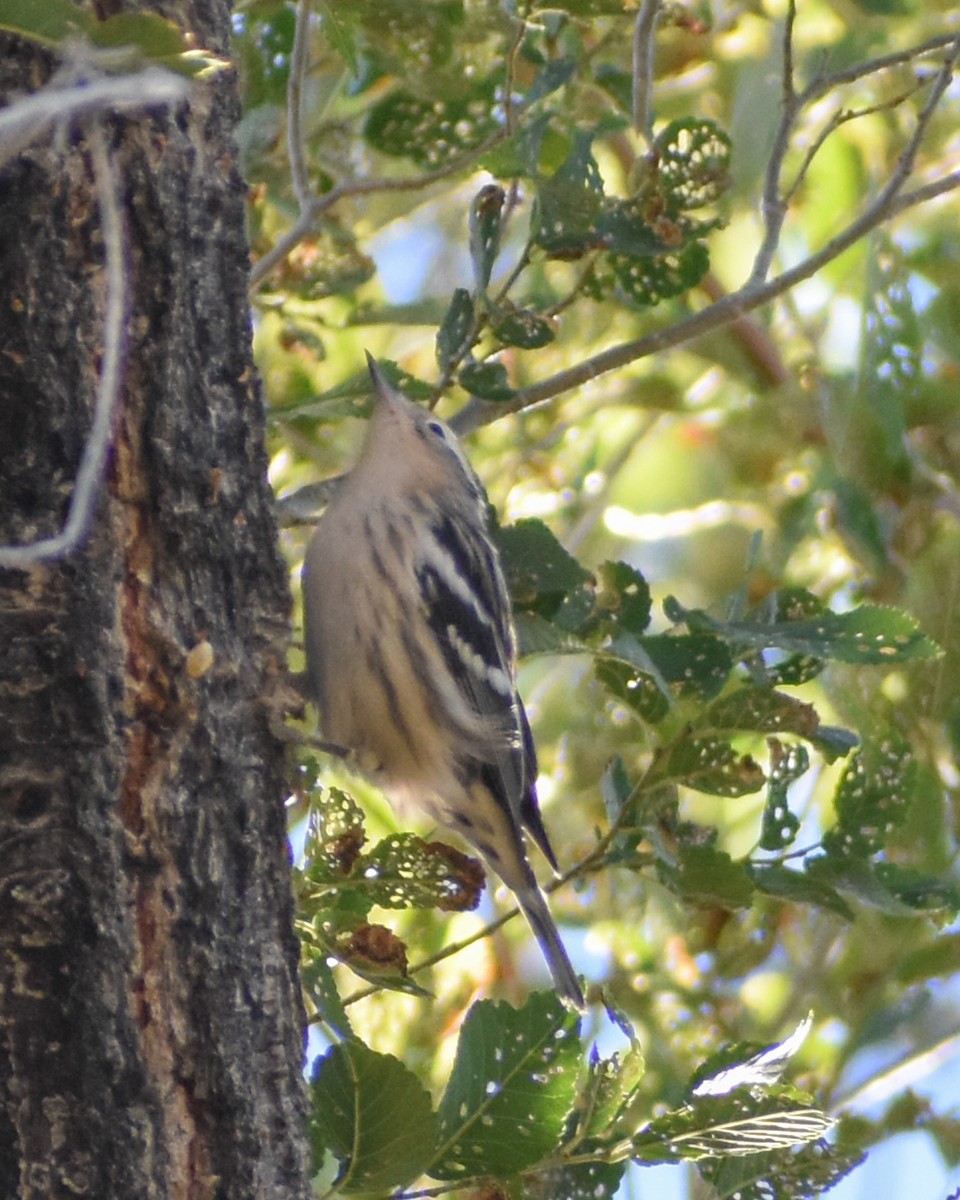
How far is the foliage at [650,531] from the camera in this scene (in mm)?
2738

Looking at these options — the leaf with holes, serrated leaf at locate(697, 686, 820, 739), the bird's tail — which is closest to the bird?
the bird's tail

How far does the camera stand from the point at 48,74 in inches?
90.2

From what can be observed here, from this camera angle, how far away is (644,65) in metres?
3.37

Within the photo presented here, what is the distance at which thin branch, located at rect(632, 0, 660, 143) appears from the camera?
10.7ft

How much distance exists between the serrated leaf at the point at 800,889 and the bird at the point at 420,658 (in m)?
0.60

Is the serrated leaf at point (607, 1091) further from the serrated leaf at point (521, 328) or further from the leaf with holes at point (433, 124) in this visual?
the leaf with holes at point (433, 124)

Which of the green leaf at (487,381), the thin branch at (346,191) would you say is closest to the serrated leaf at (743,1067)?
the green leaf at (487,381)

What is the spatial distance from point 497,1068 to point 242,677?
0.73 metres

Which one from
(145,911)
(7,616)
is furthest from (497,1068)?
(7,616)

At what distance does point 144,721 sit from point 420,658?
143 cm

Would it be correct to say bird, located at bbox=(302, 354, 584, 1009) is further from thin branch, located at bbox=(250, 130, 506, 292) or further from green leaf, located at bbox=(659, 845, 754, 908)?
green leaf, located at bbox=(659, 845, 754, 908)

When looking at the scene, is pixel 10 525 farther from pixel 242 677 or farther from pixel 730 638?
pixel 730 638

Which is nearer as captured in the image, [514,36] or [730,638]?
[730,638]

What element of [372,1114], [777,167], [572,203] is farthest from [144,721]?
[777,167]
